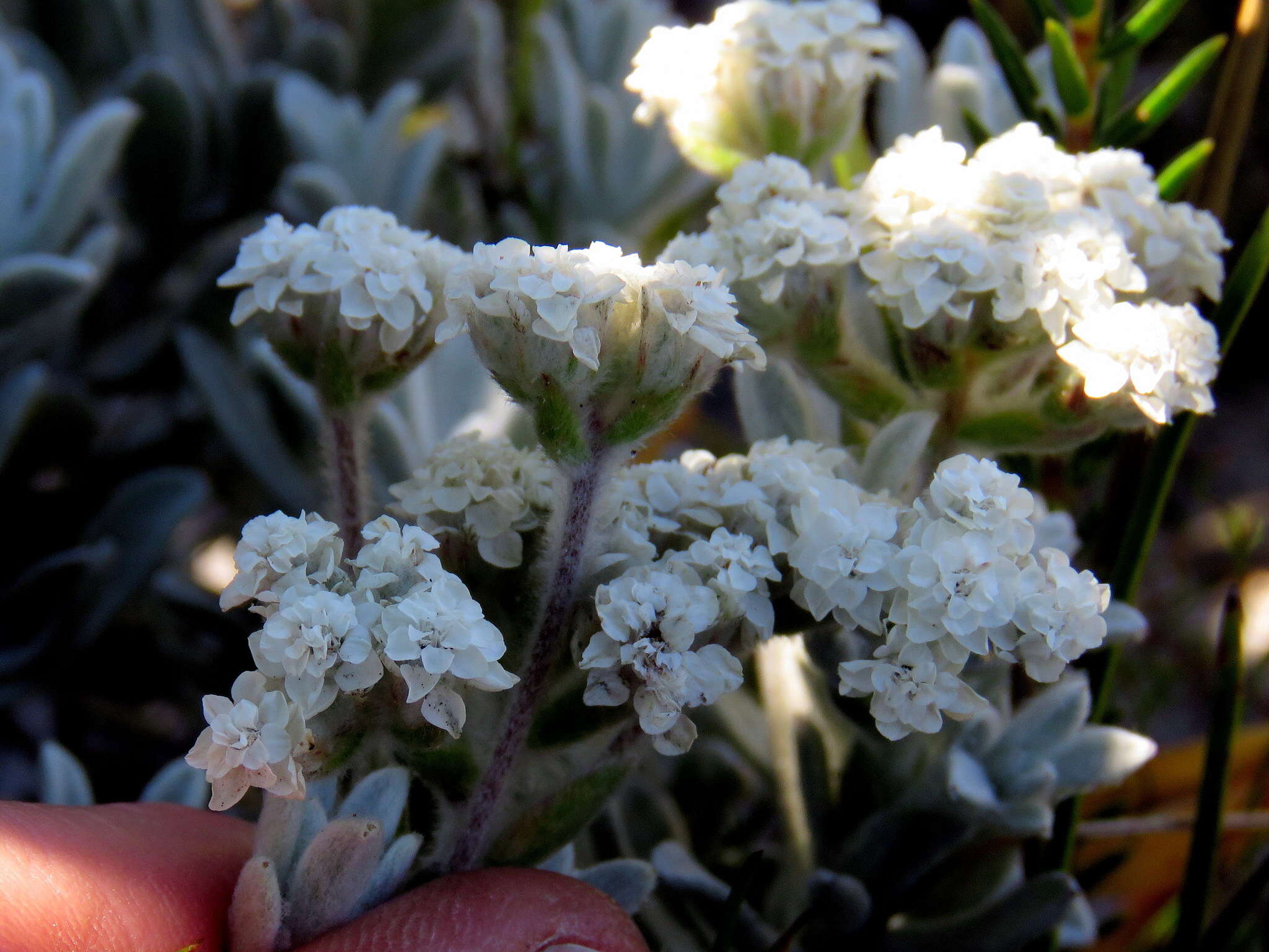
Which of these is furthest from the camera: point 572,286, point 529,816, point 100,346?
point 100,346

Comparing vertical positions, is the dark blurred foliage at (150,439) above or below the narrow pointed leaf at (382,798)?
below

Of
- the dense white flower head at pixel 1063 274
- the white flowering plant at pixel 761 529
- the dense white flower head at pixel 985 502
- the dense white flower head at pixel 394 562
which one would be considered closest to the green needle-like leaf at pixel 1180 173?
the white flowering plant at pixel 761 529

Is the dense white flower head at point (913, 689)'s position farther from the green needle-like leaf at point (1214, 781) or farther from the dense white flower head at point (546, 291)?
the green needle-like leaf at point (1214, 781)

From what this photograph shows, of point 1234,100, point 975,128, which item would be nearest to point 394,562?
point 975,128

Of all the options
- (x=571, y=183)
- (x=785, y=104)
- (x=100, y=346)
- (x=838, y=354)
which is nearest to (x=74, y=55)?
(x=100, y=346)

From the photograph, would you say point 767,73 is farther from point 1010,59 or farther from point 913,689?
point 913,689

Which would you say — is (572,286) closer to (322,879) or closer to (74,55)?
(322,879)
